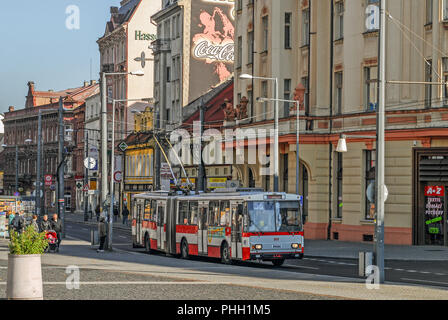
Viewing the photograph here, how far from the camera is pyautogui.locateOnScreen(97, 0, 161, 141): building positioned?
95188 millimetres

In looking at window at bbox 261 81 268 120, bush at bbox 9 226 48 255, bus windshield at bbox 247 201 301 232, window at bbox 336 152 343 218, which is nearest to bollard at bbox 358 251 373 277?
bus windshield at bbox 247 201 301 232

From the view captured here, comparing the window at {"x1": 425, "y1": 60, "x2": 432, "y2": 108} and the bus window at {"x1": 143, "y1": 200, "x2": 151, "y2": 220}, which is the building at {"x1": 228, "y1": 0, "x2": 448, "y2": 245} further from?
the bus window at {"x1": 143, "y1": 200, "x2": 151, "y2": 220}

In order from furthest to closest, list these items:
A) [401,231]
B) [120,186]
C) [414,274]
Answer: [120,186] < [401,231] < [414,274]

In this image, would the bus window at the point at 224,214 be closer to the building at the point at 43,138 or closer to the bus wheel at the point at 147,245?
the bus wheel at the point at 147,245

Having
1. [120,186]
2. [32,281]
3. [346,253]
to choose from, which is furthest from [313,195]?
[120,186]

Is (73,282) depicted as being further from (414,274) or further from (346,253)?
(346,253)

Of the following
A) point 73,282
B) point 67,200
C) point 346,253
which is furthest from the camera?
point 67,200

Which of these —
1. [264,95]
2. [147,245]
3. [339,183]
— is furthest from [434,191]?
[264,95]

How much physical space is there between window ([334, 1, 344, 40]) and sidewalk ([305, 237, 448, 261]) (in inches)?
405

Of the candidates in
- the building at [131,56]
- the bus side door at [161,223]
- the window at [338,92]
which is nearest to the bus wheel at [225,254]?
the bus side door at [161,223]

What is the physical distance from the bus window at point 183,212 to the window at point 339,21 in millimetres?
14356

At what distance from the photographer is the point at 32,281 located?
17.1 metres

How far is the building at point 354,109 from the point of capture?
42.2 m

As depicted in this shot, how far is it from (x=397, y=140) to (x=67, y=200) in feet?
262
